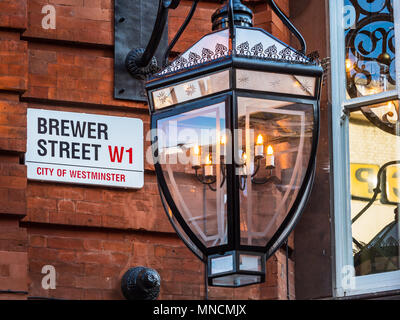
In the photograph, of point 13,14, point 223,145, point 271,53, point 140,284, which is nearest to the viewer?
point 223,145

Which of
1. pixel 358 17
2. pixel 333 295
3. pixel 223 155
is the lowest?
pixel 333 295

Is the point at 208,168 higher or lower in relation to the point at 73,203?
higher

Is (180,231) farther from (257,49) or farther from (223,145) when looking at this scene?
(257,49)

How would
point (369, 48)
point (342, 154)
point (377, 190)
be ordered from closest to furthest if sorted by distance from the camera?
point (377, 190), point (342, 154), point (369, 48)

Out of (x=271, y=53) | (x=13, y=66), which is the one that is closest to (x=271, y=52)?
(x=271, y=53)

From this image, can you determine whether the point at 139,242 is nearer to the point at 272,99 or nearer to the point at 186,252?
the point at 186,252

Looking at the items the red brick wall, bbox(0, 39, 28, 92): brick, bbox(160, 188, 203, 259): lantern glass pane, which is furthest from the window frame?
bbox(0, 39, 28, 92): brick

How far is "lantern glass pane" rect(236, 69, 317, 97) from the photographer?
5.33m

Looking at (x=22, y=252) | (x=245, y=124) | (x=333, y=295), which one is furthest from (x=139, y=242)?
(x=245, y=124)

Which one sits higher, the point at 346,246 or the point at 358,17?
the point at 358,17

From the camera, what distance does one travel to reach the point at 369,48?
24.5ft

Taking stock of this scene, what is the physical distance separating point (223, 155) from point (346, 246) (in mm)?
2180

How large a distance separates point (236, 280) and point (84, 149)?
191 cm

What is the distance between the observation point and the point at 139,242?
22.6 ft
